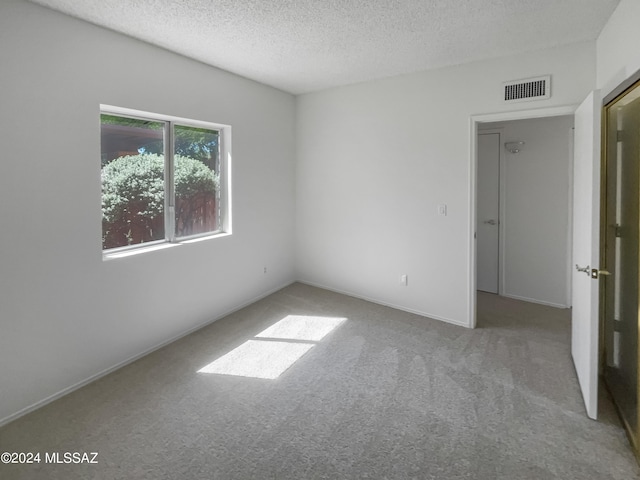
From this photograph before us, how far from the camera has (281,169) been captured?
486 cm

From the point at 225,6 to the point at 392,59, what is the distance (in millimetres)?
1713

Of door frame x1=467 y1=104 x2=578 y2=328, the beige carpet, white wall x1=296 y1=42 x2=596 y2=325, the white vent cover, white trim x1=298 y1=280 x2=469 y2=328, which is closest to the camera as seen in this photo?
the beige carpet

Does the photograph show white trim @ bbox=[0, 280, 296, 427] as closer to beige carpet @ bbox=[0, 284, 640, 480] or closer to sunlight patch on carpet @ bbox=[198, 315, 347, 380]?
beige carpet @ bbox=[0, 284, 640, 480]

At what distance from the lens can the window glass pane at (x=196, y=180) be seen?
369cm

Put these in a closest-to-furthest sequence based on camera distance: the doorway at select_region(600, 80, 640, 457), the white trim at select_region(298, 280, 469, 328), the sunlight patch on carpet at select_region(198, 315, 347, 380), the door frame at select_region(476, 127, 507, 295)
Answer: the doorway at select_region(600, 80, 640, 457), the sunlight patch on carpet at select_region(198, 315, 347, 380), the white trim at select_region(298, 280, 469, 328), the door frame at select_region(476, 127, 507, 295)

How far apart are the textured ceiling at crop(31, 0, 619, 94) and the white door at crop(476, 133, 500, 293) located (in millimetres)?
1556

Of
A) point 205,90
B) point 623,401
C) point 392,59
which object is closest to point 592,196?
point 623,401

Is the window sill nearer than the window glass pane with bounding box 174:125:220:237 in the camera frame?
Yes

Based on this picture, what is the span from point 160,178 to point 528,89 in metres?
3.47

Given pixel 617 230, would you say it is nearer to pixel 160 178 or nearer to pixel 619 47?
pixel 619 47

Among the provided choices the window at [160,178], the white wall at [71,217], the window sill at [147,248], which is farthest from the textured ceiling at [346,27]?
the window sill at [147,248]

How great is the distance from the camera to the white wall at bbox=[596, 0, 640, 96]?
2.11 meters

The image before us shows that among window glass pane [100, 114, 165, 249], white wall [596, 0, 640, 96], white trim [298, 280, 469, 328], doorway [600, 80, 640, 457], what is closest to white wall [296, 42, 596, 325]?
white trim [298, 280, 469, 328]

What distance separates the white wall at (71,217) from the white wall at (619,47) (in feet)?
10.8
